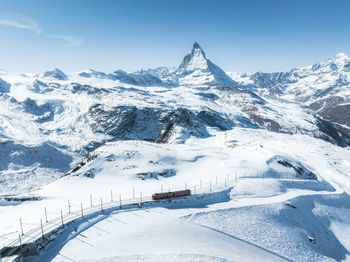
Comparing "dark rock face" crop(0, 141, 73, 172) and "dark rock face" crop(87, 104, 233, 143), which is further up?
"dark rock face" crop(87, 104, 233, 143)

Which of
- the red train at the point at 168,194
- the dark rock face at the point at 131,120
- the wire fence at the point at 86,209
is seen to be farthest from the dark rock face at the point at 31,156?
the red train at the point at 168,194

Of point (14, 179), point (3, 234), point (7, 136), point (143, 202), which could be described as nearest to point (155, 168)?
point (143, 202)

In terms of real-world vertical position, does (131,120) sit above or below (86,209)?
above

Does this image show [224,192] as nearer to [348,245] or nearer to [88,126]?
[348,245]

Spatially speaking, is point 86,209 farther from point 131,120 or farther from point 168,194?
point 131,120

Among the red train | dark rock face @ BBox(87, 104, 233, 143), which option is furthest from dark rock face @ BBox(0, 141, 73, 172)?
the red train

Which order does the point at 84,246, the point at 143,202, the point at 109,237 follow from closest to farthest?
the point at 84,246
the point at 109,237
the point at 143,202

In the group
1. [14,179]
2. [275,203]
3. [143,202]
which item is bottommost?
[14,179]

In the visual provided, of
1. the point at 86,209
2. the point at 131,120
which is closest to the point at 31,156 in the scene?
the point at 131,120

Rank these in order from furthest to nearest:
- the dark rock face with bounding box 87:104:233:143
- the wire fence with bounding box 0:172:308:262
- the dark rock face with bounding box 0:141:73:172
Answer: the dark rock face with bounding box 87:104:233:143
the dark rock face with bounding box 0:141:73:172
the wire fence with bounding box 0:172:308:262

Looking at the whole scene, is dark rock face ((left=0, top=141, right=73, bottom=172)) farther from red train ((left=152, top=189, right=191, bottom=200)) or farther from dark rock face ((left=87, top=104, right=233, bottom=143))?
red train ((left=152, top=189, right=191, bottom=200))

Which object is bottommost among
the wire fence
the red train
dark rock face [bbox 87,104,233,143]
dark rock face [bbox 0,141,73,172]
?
dark rock face [bbox 0,141,73,172]
